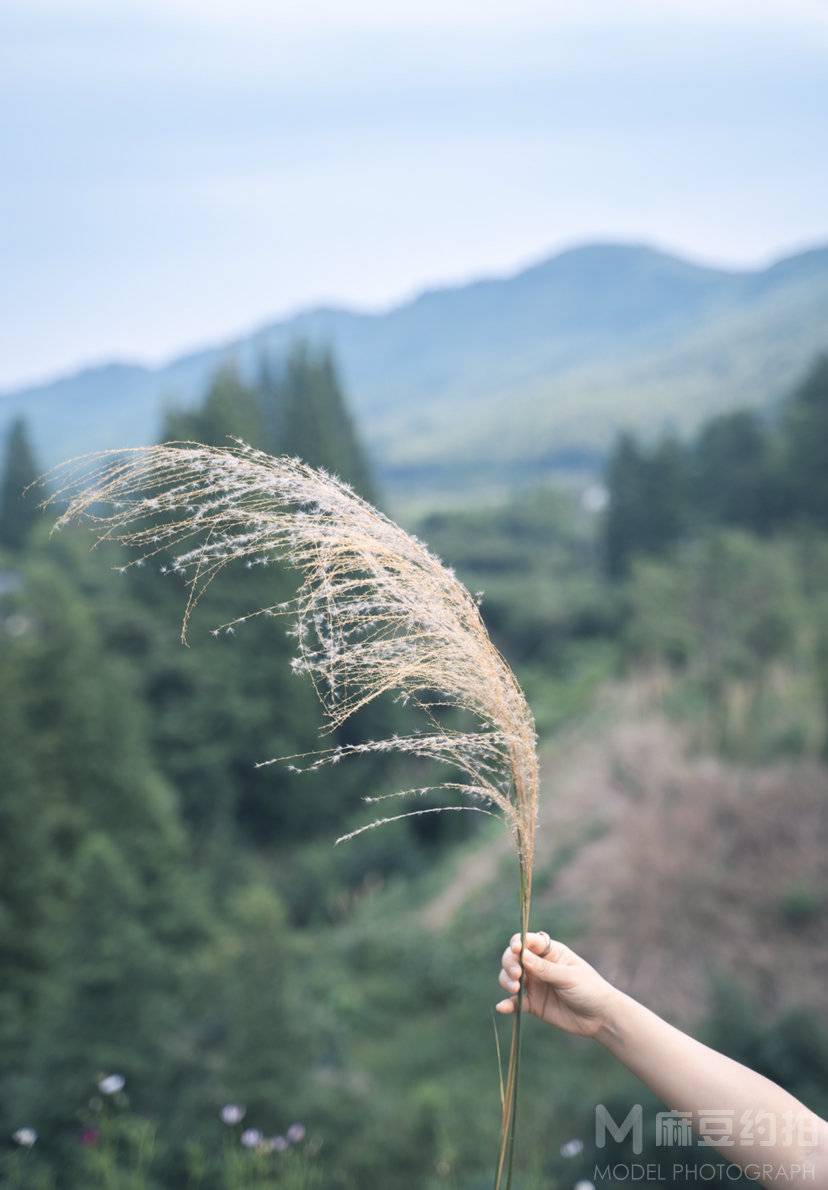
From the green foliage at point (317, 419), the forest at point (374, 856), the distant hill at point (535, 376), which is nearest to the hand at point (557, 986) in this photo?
the forest at point (374, 856)

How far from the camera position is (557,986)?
1556mm

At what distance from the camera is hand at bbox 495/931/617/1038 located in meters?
1.53

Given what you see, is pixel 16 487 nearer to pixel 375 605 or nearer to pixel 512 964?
pixel 375 605

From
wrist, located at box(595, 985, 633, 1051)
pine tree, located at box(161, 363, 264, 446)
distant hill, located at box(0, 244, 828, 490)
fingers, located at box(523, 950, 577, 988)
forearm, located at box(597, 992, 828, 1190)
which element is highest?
fingers, located at box(523, 950, 577, 988)

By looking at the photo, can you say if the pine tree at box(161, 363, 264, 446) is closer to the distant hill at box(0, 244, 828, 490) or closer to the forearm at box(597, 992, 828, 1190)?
the distant hill at box(0, 244, 828, 490)

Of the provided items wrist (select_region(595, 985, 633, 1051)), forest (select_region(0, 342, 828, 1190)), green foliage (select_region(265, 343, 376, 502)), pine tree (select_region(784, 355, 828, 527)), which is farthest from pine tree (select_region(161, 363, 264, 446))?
wrist (select_region(595, 985, 633, 1051))

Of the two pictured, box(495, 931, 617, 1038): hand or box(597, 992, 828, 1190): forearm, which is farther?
box(495, 931, 617, 1038): hand

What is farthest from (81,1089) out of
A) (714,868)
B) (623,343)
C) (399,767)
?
(623,343)

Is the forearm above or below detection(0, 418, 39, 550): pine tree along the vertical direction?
above

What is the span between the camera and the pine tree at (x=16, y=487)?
30141mm

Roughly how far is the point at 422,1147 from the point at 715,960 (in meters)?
3.61

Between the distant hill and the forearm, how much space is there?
2160 centimetres

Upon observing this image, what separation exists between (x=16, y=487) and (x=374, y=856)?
67.3ft

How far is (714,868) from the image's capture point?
9812 millimetres
